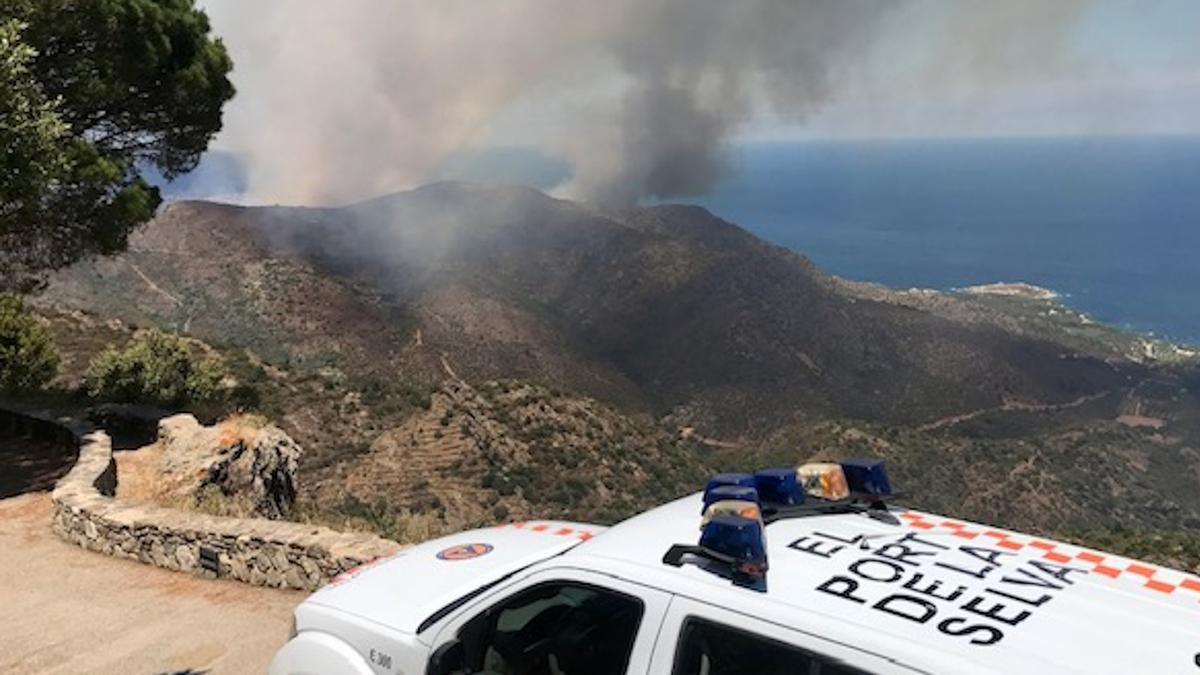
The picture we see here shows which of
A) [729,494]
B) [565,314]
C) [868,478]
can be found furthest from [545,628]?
[565,314]

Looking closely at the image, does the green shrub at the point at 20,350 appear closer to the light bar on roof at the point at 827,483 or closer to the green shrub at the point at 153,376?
the green shrub at the point at 153,376

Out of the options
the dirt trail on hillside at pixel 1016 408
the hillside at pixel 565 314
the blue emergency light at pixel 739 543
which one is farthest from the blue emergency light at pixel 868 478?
the dirt trail on hillside at pixel 1016 408

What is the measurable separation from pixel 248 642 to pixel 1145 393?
134886 mm

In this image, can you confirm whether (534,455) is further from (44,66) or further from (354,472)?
(44,66)

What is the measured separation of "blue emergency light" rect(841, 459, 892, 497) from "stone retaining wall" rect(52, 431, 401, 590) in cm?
530

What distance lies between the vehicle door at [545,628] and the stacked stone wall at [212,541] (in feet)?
15.6

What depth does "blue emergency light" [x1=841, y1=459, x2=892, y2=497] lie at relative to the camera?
464cm

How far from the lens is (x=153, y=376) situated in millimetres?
21828

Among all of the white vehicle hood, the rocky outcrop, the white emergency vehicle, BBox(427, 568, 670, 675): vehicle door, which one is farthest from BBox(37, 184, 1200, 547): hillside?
BBox(427, 568, 670, 675): vehicle door

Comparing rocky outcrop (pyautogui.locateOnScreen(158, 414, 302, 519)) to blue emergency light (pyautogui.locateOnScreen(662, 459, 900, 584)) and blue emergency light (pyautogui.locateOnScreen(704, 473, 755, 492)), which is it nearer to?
blue emergency light (pyautogui.locateOnScreen(704, 473, 755, 492))

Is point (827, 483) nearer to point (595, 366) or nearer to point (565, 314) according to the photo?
point (595, 366)

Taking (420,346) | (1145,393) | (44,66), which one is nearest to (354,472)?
(44,66)

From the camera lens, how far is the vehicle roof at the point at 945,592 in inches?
119

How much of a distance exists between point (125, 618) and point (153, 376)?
47.9ft
